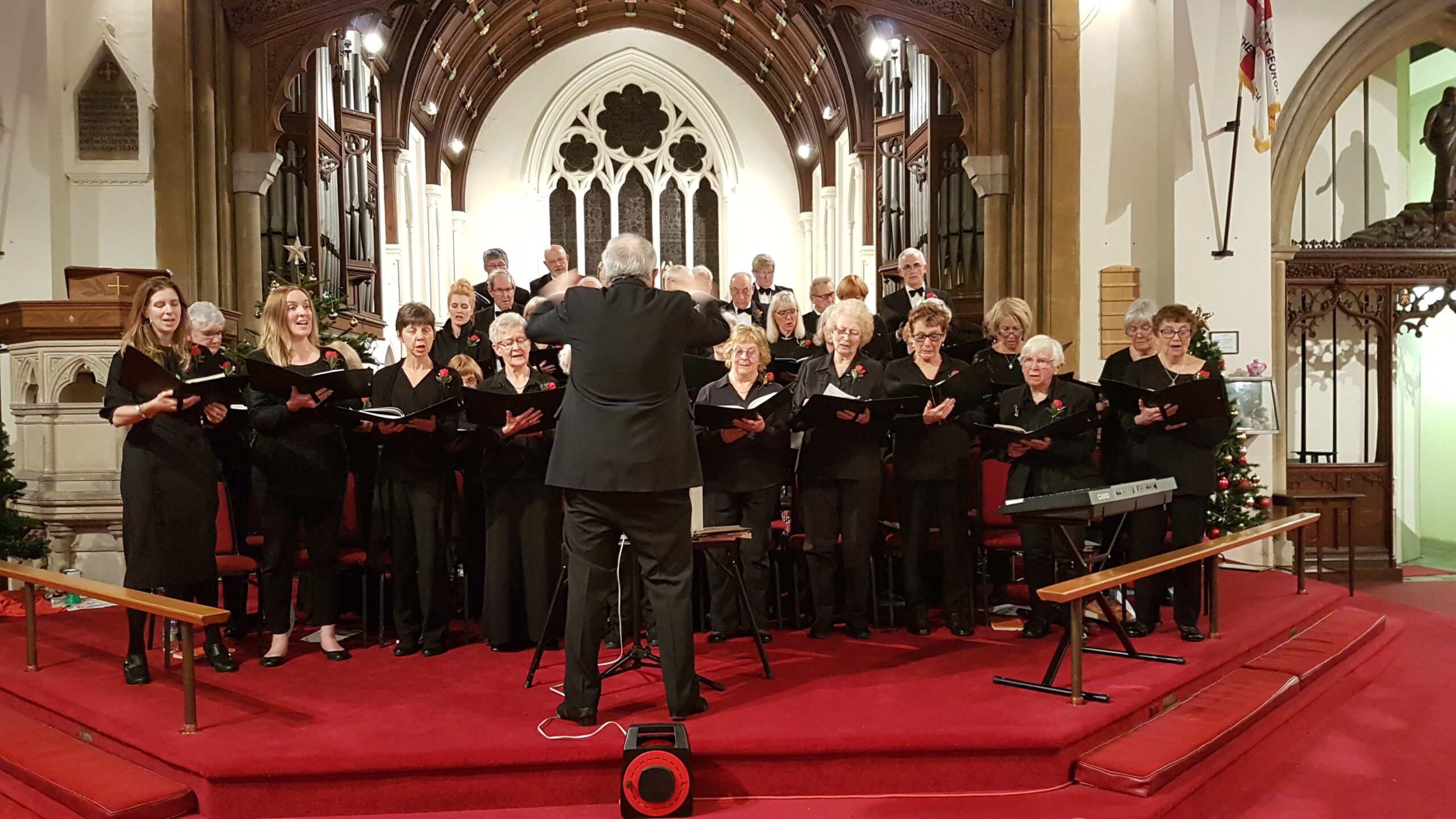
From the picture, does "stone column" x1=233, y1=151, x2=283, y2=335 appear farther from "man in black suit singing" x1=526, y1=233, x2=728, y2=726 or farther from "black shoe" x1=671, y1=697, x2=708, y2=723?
"black shoe" x1=671, y1=697, x2=708, y2=723

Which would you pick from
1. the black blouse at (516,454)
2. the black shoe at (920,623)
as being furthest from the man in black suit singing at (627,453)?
the black shoe at (920,623)

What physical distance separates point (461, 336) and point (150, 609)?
8.70 feet

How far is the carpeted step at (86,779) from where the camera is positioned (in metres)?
2.97

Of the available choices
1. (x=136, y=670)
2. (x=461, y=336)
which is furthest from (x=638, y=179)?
(x=136, y=670)

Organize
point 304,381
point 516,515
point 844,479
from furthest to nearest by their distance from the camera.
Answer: point 844,479 → point 516,515 → point 304,381

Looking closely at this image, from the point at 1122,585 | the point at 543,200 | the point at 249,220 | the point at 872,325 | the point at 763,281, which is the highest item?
the point at 543,200

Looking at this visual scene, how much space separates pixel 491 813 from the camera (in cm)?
305

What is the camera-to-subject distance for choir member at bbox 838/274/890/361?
5.25 meters

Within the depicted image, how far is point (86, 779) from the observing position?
10.4ft

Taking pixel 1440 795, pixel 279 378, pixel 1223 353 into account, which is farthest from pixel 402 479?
pixel 1223 353

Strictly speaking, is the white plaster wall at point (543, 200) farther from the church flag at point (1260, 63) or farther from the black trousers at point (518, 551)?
the black trousers at point (518, 551)

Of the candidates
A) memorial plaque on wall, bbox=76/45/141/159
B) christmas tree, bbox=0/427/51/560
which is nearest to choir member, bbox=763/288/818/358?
christmas tree, bbox=0/427/51/560

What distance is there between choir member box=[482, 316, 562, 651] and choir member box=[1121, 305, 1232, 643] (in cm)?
244

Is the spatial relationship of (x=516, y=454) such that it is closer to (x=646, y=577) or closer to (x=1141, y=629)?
(x=646, y=577)
